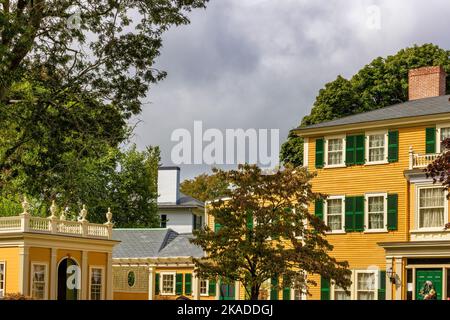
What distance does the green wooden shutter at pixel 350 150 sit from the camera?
40938 millimetres

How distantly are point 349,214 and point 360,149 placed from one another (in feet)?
10.3

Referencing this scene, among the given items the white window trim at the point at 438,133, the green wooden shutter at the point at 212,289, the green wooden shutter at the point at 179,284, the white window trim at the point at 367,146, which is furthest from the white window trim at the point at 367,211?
the green wooden shutter at the point at 179,284

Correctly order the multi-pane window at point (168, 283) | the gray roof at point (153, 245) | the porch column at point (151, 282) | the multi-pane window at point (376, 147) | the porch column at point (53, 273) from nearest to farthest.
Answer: the multi-pane window at point (376, 147), the porch column at point (53, 273), the multi-pane window at point (168, 283), the porch column at point (151, 282), the gray roof at point (153, 245)

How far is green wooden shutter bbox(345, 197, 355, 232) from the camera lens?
40.1m

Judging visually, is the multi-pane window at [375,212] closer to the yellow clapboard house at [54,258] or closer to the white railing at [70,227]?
the yellow clapboard house at [54,258]

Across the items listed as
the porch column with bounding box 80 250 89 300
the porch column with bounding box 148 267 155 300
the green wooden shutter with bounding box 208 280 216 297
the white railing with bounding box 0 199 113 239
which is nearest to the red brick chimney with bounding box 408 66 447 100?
the green wooden shutter with bounding box 208 280 216 297

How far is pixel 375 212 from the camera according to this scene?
3972 cm

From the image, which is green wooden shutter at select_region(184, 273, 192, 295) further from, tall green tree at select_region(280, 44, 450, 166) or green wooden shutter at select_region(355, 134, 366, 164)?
green wooden shutter at select_region(355, 134, 366, 164)

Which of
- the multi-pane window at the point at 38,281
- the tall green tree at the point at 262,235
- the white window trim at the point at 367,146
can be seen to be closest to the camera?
the tall green tree at the point at 262,235

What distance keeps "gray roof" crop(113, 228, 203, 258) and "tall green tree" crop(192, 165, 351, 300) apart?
720 inches

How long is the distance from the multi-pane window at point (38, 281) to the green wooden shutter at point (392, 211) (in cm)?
1821

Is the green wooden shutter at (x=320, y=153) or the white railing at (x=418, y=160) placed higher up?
the green wooden shutter at (x=320, y=153)

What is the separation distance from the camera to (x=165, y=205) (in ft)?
251
